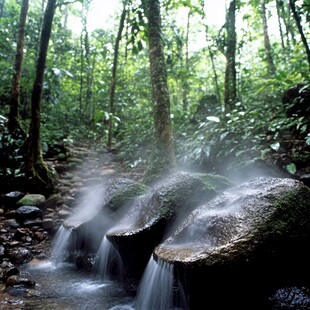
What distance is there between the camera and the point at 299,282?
8.22 ft

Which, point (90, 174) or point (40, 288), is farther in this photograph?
point (90, 174)

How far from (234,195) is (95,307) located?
1778 millimetres

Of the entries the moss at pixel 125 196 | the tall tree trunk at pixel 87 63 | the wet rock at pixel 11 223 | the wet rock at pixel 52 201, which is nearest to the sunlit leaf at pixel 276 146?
the moss at pixel 125 196

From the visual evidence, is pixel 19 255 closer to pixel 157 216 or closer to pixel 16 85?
pixel 157 216

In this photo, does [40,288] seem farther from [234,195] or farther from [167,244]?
[234,195]

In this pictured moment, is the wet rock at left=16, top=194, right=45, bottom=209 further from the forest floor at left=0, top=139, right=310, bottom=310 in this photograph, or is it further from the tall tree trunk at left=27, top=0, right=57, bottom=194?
the tall tree trunk at left=27, top=0, right=57, bottom=194

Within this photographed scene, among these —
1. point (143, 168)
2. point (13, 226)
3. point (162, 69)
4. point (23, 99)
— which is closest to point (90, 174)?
point (143, 168)

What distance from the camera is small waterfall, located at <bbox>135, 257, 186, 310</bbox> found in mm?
2674

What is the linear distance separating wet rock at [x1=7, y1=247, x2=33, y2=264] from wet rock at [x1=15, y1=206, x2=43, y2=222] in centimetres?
92

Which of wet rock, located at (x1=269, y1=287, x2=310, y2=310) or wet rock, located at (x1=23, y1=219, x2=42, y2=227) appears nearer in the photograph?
wet rock, located at (x1=269, y1=287, x2=310, y2=310)

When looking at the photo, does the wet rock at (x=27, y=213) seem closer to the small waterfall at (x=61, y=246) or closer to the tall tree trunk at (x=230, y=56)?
the small waterfall at (x=61, y=246)

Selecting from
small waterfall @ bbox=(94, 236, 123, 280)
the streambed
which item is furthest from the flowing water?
small waterfall @ bbox=(94, 236, 123, 280)

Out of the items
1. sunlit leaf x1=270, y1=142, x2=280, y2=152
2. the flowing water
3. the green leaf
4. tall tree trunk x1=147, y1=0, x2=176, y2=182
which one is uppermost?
tall tree trunk x1=147, y1=0, x2=176, y2=182

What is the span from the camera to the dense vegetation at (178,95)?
18.9ft
